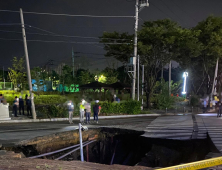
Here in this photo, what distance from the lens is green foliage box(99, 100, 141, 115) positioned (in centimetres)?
2208

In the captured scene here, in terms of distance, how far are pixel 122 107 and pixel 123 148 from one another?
940cm

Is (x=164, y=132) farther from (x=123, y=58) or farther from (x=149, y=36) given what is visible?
(x=123, y=58)

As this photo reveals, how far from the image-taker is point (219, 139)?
10.9 metres

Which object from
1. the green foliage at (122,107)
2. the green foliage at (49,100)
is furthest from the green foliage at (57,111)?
the green foliage at (49,100)

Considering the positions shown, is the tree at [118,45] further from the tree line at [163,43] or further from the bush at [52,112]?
the bush at [52,112]

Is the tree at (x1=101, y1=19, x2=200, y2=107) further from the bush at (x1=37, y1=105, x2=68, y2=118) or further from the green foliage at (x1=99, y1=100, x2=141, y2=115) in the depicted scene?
the bush at (x1=37, y1=105, x2=68, y2=118)

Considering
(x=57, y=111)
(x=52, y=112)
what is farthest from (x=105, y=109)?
(x=52, y=112)

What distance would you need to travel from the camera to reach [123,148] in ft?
45.0

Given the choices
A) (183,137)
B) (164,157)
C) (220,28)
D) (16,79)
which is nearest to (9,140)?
(164,157)

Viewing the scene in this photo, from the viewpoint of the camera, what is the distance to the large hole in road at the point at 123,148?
440 inches

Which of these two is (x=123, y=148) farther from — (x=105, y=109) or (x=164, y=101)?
(x=164, y=101)

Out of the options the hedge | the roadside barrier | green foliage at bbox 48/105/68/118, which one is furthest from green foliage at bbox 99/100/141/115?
the roadside barrier

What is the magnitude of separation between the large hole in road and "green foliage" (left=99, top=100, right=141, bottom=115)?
754 cm

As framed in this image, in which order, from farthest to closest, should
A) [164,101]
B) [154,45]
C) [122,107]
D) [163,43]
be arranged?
[164,101]
[154,45]
[163,43]
[122,107]
